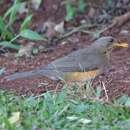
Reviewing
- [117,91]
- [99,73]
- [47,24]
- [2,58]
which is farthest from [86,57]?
[47,24]

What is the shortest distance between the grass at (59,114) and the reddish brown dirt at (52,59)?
682mm

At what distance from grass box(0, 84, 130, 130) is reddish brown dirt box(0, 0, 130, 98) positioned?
68cm

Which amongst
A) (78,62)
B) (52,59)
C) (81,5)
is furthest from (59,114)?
(81,5)

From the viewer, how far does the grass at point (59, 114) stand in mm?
5598

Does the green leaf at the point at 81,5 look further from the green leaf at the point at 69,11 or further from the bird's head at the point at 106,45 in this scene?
the bird's head at the point at 106,45

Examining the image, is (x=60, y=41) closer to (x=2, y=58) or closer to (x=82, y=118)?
(x=2, y=58)

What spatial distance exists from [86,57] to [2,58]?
1589 mm

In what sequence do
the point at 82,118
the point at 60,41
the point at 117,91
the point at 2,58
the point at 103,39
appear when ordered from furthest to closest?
the point at 60,41
the point at 2,58
the point at 103,39
the point at 117,91
the point at 82,118

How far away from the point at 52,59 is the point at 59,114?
9.28 feet

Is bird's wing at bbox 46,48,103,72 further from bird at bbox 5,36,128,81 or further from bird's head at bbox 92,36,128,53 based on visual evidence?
A: bird's head at bbox 92,36,128,53

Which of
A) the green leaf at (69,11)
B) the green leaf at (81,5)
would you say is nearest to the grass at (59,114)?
the green leaf at (69,11)

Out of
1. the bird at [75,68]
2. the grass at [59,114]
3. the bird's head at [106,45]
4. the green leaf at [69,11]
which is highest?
the green leaf at [69,11]

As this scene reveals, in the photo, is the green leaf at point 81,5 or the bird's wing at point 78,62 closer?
the bird's wing at point 78,62

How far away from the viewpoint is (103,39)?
798 centimetres
